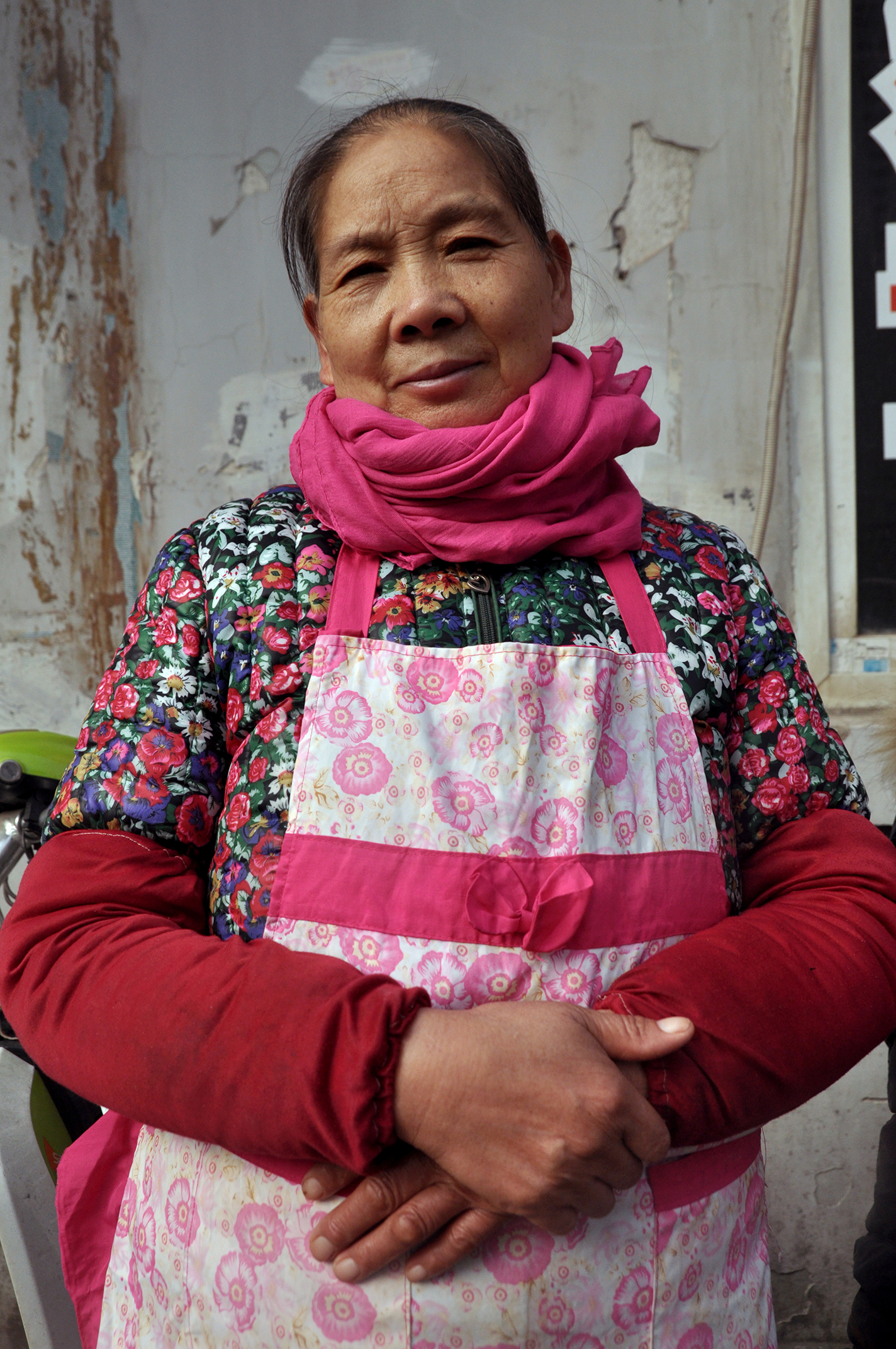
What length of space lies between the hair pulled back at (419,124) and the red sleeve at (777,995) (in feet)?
3.13

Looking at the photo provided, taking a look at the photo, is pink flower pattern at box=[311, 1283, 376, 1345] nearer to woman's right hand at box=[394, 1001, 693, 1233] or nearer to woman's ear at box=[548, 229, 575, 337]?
woman's right hand at box=[394, 1001, 693, 1233]

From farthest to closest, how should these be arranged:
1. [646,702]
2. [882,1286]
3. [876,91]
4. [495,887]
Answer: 1. [876,91]
2. [882,1286]
3. [646,702]
4. [495,887]

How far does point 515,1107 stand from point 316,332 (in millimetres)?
1091

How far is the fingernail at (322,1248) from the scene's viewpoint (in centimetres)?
104

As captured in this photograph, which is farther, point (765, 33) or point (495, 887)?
point (765, 33)

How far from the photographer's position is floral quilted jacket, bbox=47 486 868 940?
3.88 ft

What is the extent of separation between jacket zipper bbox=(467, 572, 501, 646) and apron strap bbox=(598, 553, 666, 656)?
6.4 inches

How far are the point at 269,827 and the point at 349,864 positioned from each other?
0.36 ft

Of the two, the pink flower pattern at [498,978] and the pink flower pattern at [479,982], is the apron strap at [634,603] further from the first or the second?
the pink flower pattern at [498,978]

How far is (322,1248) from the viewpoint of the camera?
1.04 metres

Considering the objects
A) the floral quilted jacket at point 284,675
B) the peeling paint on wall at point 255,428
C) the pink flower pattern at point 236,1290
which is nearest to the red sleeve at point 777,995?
the floral quilted jacket at point 284,675

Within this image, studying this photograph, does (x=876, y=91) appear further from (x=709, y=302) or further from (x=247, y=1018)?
(x=247, y=1018)

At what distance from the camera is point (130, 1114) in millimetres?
1047

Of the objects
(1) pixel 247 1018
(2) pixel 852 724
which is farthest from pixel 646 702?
(2) pixel 852 724
